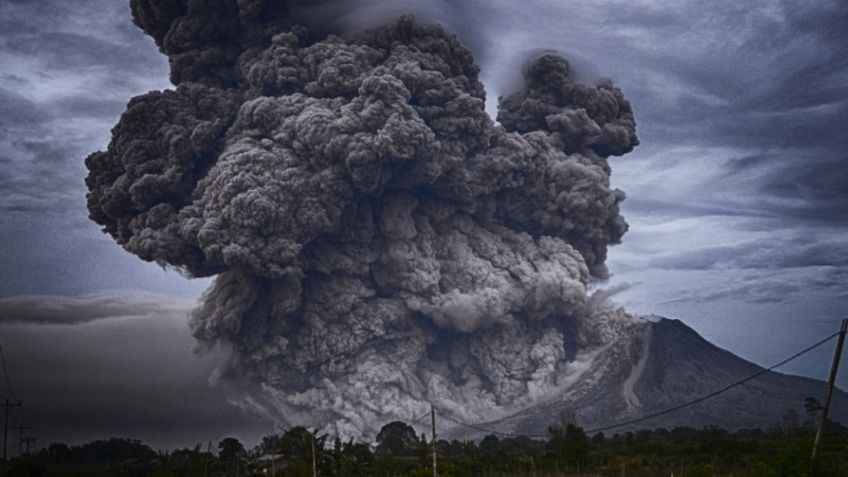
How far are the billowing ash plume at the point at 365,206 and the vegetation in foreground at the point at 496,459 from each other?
5.65 meters

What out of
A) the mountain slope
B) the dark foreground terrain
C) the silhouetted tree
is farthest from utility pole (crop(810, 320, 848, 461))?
the mountain slope

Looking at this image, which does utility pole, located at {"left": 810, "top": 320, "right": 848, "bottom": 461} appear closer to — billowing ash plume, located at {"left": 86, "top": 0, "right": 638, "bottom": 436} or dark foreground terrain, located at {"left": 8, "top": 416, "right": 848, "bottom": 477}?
dark foreground terrain, located at {"left": 8, "top": 416, "right": 848, "bottom": 477}

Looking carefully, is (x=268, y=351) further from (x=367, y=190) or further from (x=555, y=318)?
(x=555, y=318)

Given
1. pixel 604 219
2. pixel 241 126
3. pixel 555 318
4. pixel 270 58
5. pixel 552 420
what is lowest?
pixel 552 420

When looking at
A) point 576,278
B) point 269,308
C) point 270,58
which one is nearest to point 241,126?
point 270,58

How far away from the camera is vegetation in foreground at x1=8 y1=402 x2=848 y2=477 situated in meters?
40.4

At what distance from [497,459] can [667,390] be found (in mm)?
50576

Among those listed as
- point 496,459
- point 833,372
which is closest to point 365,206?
point 496,459

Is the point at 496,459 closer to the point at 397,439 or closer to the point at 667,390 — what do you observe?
the point at 397,439

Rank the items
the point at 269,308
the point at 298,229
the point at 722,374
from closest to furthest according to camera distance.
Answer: the point at 298,229, the point at 269,308, the point at 722,374

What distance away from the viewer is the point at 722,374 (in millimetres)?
110938

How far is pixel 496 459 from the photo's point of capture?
184ft

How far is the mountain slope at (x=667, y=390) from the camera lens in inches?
3226

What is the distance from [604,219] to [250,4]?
29723mm
